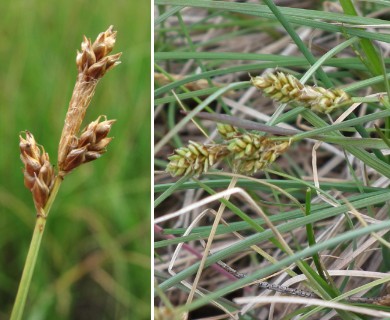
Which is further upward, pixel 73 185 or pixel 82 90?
pixel 82 90

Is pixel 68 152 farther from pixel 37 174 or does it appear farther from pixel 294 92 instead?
pixel 294 92

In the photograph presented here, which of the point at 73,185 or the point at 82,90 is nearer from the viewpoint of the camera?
the point at 82,90

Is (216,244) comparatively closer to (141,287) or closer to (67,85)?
(141,287)

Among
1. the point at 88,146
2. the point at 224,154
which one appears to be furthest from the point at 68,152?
the point at 224,154

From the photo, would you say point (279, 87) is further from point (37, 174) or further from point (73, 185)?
point (73, 185)

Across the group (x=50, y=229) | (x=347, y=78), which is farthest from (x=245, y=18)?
(x=50, y=229)

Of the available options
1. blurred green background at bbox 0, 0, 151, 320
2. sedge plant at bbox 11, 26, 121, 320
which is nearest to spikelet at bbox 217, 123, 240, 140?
sedge plant at bbox 11, 26, 121, 320

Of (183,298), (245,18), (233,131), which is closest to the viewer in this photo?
(233,131)
